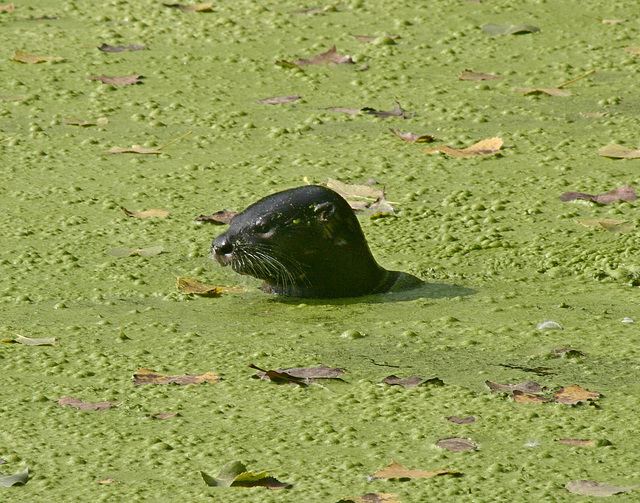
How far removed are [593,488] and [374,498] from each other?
1.79ft

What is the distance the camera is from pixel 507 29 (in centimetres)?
708

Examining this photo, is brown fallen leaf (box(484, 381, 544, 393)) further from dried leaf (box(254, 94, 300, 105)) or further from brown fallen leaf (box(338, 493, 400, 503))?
dried leaf (box(254, 94, 300, 105))

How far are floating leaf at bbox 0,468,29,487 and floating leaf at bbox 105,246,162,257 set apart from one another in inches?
73.7

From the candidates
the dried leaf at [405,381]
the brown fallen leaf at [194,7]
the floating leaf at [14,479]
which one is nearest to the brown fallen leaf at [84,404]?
the floating leaf at [14,479]

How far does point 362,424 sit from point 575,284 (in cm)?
154

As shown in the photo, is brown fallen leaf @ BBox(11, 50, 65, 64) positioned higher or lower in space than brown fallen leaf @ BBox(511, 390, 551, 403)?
higher

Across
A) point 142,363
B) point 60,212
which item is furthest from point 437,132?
point 142,363

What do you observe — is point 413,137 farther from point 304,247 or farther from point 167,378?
point 167,378

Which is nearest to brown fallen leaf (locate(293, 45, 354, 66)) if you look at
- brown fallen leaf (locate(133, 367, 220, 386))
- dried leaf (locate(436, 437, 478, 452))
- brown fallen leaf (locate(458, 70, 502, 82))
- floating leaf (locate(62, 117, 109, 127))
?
brown fallen leaf (locate(458, 70, 502, 82))

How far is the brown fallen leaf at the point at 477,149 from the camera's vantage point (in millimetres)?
5348

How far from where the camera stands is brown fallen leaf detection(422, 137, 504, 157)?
5348mm

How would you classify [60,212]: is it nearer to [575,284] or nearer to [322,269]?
[322,269]

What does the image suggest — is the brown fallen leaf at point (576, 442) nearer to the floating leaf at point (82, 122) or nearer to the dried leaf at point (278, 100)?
the dried leaf at point (278, 100)

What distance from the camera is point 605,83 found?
→ 626 cm
